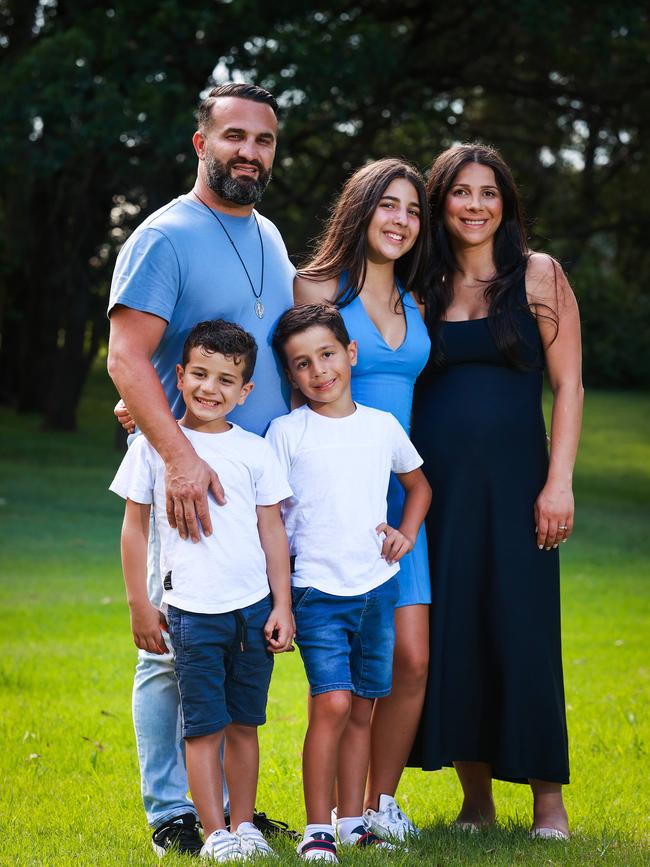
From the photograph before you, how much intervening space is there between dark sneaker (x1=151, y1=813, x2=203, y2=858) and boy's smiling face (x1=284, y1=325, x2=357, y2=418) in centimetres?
146

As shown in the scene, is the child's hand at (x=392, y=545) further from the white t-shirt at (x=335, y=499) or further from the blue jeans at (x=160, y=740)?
the blue jeans at (x=160, y=740)

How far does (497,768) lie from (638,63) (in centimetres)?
1427

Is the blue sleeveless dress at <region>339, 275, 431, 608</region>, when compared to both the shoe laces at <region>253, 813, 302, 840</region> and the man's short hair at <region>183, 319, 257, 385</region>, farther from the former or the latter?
the shoe laces at <region>253, 813, 302, 840</region>

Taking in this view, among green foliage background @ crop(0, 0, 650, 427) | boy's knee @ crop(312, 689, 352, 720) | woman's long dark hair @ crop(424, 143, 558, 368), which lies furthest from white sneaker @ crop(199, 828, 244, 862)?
green foliage background @ crop(0, 0, 650, 427)

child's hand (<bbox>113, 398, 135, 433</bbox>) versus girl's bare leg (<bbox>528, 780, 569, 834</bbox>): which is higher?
child's hand (<bbox>113, 398, 135, 433</bbox>)

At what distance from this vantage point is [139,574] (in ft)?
11.4

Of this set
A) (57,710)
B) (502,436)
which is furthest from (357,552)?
(57,710)

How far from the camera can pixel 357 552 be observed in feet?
11.8

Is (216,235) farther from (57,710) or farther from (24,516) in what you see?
(24,516)

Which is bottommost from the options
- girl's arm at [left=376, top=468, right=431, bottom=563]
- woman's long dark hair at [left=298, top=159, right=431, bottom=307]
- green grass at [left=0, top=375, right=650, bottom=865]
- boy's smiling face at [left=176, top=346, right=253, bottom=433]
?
green grass at [left=0, top=375, right=650, bottom=865]

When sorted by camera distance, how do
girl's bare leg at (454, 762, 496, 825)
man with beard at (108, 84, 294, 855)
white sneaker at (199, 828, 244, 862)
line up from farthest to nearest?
girl's bare leg at (454, 762, 496, 825) → man with beard at (108, 84, 294, 855) → white sneaker at (199, 828, 244, 862)

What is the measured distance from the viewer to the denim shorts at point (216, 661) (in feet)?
11.2

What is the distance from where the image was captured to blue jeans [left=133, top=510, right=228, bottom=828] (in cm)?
387

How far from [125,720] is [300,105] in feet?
34.1
